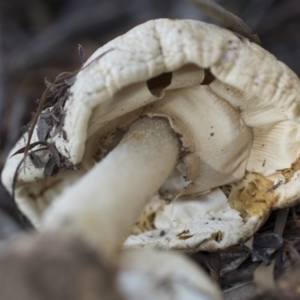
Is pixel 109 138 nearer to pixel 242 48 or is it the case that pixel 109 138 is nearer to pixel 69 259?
pixel 242 48

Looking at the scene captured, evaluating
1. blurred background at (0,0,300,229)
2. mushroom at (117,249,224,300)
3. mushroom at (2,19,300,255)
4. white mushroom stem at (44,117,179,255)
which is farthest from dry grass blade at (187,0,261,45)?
blurred background at (0,0,300,229)

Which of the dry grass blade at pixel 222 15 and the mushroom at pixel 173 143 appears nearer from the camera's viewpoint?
the mushroom at pixel 173 143

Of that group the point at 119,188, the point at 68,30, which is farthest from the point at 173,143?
the point at 68,30

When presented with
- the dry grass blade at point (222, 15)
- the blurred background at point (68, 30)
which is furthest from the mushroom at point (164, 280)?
the blurred background at point (68, 30)

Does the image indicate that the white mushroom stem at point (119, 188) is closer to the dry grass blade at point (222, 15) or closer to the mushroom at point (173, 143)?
the mushroom at point (173, 143)

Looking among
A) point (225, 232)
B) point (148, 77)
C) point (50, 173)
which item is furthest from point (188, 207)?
point (148, 77)

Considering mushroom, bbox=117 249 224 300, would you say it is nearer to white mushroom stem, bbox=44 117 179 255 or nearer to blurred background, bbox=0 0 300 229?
white mushroom stem, bbox=44 117 179 255

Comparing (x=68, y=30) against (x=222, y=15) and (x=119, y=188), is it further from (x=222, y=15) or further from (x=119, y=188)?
(x=119, y=188)
